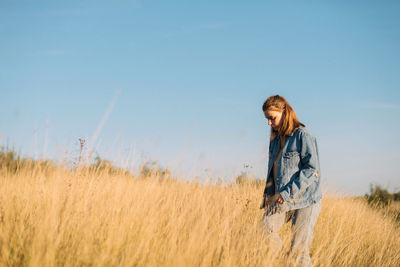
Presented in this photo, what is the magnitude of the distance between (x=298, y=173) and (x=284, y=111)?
26.3 inches

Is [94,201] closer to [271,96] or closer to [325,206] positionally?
[271,96]

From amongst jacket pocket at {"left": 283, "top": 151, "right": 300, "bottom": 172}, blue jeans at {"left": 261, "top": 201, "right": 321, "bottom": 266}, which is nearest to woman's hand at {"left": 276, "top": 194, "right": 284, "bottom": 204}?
blue jeans at {"left": 261, "top": 201, "right": 321, "bottom": 266}

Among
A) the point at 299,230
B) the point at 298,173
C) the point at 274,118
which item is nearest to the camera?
the point at 299,230

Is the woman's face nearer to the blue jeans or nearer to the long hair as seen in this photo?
the long hair

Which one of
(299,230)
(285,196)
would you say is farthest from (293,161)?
(299,230)

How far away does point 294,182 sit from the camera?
3.12 meters

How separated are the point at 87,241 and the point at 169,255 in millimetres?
661

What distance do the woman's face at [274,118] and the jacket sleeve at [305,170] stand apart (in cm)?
31

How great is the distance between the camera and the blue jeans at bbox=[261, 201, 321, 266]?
3004mm

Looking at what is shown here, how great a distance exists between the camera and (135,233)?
275 cm

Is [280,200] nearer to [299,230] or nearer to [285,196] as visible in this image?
[285,196]

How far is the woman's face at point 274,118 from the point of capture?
333 cm

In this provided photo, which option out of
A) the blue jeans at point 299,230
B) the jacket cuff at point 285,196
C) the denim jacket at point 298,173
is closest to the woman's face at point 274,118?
the denim jacket at point 298,173

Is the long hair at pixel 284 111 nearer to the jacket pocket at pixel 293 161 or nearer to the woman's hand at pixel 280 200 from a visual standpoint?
the jacket pocket at pixel 293 161
